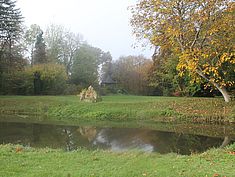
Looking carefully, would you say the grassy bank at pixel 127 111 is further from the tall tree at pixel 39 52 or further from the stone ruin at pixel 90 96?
the tall tree at pixel 39 52

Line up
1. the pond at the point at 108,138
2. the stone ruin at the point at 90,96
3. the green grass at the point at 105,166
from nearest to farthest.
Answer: the green grass at the point at 105,166 → the pond at the point at 108,138 → the stone ruin at the point at 90,96

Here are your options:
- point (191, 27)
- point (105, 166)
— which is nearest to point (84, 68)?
point (191, 27)

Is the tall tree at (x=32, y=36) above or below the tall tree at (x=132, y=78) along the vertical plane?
above

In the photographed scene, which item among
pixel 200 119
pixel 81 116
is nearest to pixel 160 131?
pixel 200 119

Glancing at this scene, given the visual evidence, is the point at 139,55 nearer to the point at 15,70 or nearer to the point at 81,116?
the point at 15,70

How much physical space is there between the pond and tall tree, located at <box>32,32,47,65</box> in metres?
25.2

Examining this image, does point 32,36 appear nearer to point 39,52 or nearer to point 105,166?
point 39,52

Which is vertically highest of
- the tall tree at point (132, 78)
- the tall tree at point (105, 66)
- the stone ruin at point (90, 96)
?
the tall tree at point (105, 66)

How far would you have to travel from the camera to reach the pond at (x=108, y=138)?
37.9 ft

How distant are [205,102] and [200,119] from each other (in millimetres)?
2919

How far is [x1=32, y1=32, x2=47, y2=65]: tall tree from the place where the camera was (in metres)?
41.0

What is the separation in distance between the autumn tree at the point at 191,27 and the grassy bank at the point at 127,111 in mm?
2722

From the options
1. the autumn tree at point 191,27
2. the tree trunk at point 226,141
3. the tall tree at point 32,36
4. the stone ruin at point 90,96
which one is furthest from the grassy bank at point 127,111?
the tall tree at point 32,36

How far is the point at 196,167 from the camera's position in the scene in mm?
6578
